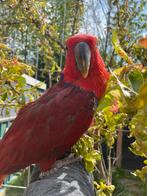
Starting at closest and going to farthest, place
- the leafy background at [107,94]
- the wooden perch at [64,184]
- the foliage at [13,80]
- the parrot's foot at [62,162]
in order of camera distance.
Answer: the leafy background at [107,94] < the wooden perch at [64,184] < the parrot's foot at [62,162] < the foliage at [13,80]

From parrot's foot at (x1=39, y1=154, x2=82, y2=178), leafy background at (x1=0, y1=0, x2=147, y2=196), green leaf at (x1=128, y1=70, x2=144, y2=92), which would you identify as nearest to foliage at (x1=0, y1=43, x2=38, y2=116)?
leafy background at (x1=0, y1=0, x2=147, y2=196)

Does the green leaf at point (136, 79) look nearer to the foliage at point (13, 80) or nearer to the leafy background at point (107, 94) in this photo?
the leafy background at point (107, 94)

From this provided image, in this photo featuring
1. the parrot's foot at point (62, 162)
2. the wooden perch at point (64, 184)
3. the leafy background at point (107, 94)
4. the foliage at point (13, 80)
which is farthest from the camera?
the foliage at point (13, 80)

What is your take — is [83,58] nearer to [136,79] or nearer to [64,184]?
[64,184]

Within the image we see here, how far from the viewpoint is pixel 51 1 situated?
3.83 meters

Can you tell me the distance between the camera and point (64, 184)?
0.57 meters

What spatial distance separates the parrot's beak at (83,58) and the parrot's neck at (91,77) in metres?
0.02

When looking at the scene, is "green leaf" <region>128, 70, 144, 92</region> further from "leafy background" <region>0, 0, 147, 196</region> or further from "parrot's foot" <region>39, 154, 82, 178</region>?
"parrot's foot" <region>39, 154, 82, 178</region>

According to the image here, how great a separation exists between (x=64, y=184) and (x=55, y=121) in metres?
0.22

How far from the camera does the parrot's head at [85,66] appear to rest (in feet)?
2.65

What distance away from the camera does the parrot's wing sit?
0.76m

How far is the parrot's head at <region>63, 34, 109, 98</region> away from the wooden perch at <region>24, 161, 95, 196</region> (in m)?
0.19

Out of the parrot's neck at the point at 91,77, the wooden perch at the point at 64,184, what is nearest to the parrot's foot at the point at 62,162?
the wooden perch at the point at 64,184

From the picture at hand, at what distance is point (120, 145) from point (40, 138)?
342cm
